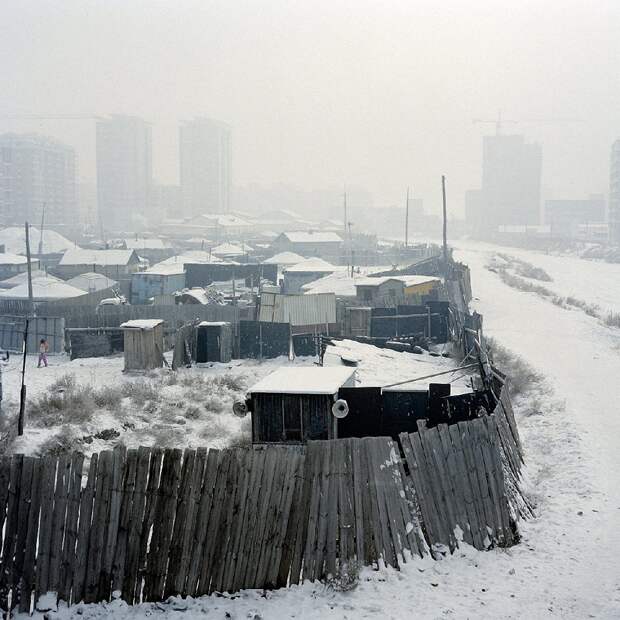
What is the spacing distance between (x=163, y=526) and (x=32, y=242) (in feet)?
273

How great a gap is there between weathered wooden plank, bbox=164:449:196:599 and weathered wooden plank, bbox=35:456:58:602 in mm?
1099

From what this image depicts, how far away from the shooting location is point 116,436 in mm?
15086

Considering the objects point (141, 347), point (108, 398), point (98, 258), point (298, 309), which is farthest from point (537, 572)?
point (98, 258)

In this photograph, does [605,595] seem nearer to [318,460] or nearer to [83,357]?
[318,460]

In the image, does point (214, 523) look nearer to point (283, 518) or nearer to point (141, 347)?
point (283, 518)

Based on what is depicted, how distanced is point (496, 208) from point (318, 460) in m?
195

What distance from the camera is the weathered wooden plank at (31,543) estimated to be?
6840 millimetres

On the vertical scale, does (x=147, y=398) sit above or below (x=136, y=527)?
below

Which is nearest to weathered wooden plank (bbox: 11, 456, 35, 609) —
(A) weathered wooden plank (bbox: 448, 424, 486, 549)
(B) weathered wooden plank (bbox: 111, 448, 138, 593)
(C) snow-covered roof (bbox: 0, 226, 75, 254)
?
(B) weathered wooden plank (bbox: 111, 448, 138, 593)

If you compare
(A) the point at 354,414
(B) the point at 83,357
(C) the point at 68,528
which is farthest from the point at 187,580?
(B) the point at 83,357

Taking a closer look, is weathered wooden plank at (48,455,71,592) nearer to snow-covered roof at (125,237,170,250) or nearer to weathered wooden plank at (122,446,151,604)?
weathered wooden plank at (122,446,151,604)

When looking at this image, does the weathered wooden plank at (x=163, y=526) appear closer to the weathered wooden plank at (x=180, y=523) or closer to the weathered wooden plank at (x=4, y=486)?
the weathered wooden plank at (x=180, y=523)

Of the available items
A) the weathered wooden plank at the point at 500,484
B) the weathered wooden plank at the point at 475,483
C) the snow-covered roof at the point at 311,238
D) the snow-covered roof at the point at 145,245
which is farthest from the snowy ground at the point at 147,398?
the snow-covered roof at the point at 311,238

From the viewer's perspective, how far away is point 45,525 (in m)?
6.89
